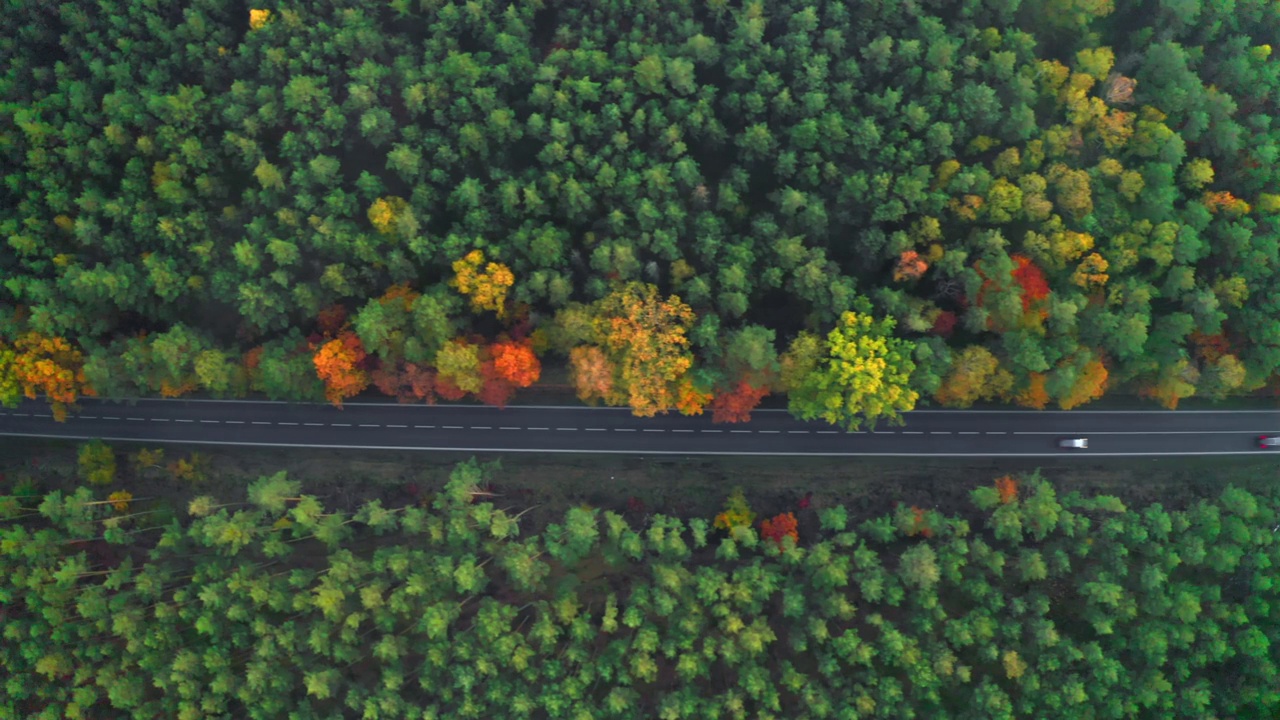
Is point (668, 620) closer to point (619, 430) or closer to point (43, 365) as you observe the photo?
point (619, 430)

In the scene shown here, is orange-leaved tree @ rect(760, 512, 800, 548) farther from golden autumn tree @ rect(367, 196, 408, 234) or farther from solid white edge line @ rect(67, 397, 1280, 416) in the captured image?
golden autumn tree @ rect(367, 196, 408, 234)

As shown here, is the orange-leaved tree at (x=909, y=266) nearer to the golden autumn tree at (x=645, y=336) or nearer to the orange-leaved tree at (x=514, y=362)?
the golden autumn tree at (x=645, y=336)

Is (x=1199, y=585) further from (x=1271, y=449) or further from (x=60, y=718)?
(x=60, y=718)

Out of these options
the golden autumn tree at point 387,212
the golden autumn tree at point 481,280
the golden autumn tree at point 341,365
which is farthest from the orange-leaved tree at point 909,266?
the golden autumn tree at point 341,365

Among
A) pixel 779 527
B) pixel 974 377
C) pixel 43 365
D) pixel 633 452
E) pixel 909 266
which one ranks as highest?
pixel 909 266

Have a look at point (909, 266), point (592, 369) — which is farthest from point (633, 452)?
point (909, 266)

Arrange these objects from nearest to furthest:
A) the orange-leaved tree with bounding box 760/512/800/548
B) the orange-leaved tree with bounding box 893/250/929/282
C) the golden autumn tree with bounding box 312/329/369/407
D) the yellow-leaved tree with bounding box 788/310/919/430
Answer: the yellow-leaved tree with bounding box 788/310/919/430, the orange-leaved tree with bounding box 893/250/929/282, the golden autumn tree with bounding box 312/329/369/407, the orange-leaved tree with bounding box 760/512/800/548

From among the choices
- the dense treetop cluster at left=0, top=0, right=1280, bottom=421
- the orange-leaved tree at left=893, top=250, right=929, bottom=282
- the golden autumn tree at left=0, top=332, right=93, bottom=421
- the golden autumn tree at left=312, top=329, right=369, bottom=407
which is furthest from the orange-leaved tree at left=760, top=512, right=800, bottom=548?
the golden autumn tree at left=0, top=332, right=93, bottom=421
